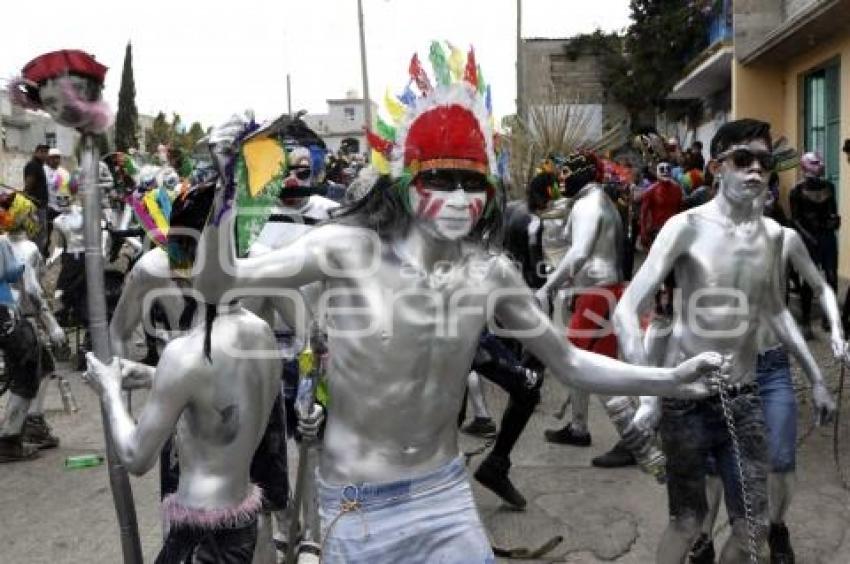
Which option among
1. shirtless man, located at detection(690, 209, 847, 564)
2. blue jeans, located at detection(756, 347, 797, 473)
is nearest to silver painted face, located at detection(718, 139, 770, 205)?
shirtless man, located at detection(690, 209, 847, 564)

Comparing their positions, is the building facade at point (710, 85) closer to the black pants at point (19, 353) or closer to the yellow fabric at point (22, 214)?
the yellow fabric at point (22, 214)

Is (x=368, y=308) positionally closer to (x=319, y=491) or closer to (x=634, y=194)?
(x=319, y=491)

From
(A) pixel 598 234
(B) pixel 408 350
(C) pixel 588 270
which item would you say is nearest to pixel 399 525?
(B) pixel 408 350

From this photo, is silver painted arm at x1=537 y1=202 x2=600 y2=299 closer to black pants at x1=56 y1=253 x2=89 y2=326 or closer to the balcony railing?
black pants at x1=56 y1=253 x2=89 y2=326

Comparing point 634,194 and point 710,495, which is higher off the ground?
point 634,194

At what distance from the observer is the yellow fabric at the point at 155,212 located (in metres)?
3.67

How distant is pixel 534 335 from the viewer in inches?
107

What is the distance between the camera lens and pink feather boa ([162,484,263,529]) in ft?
9.61

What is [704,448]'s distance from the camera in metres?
3.62

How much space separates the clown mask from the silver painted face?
158 centimetres

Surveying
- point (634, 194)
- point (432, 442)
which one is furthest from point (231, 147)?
point (634, 194)

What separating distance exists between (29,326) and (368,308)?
187 inches

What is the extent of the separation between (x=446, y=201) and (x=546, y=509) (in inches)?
122

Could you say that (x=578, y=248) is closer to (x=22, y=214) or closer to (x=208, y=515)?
(x=208, y=515)
